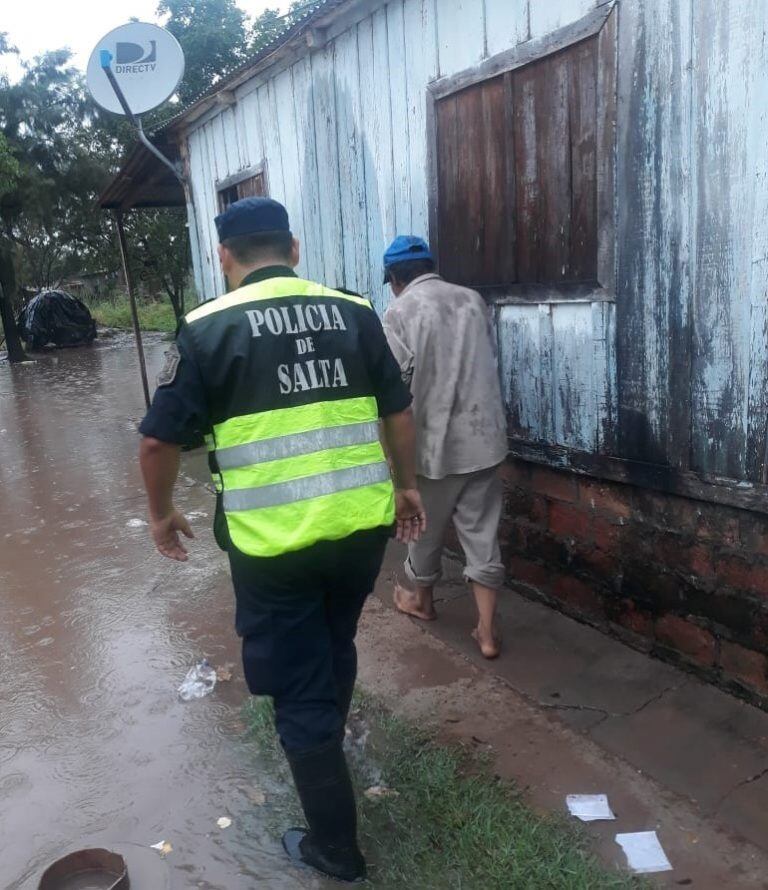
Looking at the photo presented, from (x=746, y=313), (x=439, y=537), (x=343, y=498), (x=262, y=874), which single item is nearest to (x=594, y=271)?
(x=746, y=313)

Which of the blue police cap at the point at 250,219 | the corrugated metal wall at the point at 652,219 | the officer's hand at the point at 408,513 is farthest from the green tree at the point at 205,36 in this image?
the officer's hand at the point at 408,513

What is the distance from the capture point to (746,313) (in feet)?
8.57

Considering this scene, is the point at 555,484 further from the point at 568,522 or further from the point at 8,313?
the point at 8,313

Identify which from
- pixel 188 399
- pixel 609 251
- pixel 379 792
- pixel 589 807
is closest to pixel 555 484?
pixel 609 251

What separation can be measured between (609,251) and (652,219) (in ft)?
0.76

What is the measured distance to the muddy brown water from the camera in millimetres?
2422

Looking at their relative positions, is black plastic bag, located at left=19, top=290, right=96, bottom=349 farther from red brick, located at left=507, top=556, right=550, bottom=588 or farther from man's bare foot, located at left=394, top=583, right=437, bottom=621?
red brick, located at left=507, top=556, right=550, bottom=588

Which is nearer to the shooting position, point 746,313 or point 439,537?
point 746,313

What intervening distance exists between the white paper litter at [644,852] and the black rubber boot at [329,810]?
0.78 m

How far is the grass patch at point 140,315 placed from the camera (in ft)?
87.9

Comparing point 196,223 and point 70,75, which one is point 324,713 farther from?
point 70,75

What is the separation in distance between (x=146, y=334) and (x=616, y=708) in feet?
77.0

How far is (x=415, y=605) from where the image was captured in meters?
3.79

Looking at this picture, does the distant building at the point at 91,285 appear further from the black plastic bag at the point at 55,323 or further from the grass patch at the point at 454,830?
the grass patch at the point at 454,830
